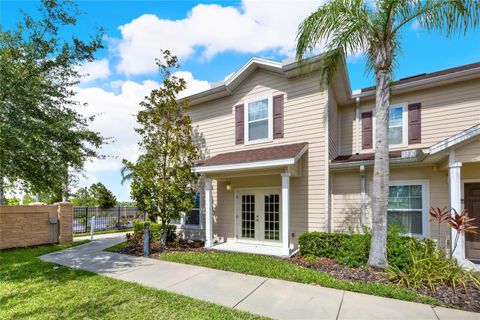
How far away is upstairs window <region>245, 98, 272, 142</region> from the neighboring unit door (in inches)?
249

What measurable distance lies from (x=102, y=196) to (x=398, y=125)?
61.3ft

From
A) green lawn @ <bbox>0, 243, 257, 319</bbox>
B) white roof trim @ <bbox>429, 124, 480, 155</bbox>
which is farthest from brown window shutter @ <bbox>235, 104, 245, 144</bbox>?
green lawn @ <bbox>0, 243, 257, 319</bbox>

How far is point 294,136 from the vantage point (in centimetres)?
912

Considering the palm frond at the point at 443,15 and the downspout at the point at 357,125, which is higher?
the palm frond at the point at 443,15

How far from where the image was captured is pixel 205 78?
11.8 meters

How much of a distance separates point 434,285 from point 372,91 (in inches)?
262

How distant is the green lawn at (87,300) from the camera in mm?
4207

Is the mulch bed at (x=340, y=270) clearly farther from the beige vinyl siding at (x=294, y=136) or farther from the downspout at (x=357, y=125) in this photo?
the downspout at (x=357, y=125)

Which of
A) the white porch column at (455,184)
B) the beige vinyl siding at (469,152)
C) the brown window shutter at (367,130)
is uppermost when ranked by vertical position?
the brown window shutter at (367,130)

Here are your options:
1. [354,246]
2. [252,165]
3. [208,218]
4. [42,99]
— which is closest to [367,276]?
[354,246]

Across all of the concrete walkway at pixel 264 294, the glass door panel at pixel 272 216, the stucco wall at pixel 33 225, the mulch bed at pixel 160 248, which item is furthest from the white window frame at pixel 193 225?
the stucco wall at pixel 33 225

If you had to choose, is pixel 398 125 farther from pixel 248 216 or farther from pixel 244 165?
pixel 248 216

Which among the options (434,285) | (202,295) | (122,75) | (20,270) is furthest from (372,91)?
(20,270)

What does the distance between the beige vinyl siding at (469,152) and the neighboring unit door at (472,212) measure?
1.82 m
